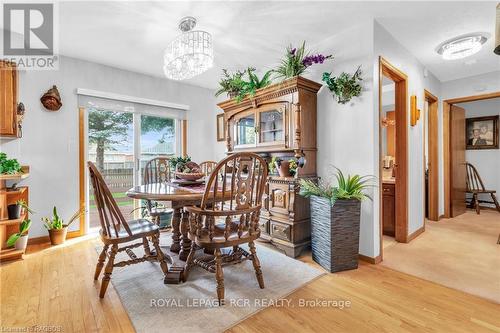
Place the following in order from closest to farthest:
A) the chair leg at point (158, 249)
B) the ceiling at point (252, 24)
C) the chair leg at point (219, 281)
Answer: the chair leg at point (219, 281)
the chair leg at point (158, 249)
the ceiling at point (252, 24)

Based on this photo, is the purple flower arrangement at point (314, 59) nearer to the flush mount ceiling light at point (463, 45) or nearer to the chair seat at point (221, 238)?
the flush mount ceiling light at point (463, 45)

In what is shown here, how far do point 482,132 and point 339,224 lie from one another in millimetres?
4925

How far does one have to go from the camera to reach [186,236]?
2.42 m

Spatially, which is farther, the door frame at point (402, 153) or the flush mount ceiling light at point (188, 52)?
the door frame at point (402, 153)

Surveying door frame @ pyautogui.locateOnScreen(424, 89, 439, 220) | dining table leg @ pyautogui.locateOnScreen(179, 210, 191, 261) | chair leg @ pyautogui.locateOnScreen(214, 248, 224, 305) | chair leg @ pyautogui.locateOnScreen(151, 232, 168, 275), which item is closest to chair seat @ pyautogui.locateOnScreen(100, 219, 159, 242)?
chair leg @ pyautogui.locateOnScreen(151, 232, 168, 275)

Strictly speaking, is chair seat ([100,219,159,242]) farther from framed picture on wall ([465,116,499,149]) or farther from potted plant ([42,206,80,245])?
framed picture on wall ([465,116,499,149])

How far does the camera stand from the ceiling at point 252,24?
2.18m

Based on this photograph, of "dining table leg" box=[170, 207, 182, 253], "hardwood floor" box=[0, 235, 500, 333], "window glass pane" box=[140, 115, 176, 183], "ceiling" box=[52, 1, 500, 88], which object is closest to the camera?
"hardwood floor" box=[0, 235, 500, 333]

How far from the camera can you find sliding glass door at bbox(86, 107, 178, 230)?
139 inches

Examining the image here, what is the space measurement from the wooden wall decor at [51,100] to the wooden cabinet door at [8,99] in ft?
1.28

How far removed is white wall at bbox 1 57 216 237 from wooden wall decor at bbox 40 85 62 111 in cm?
7

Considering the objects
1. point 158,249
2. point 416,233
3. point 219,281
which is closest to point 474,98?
point 416,233

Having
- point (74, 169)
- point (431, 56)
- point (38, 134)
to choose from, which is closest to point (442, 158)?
point (431, 56)

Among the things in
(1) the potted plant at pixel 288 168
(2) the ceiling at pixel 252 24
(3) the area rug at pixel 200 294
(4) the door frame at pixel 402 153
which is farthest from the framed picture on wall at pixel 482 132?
(3) the area rug at pixel 200 294
